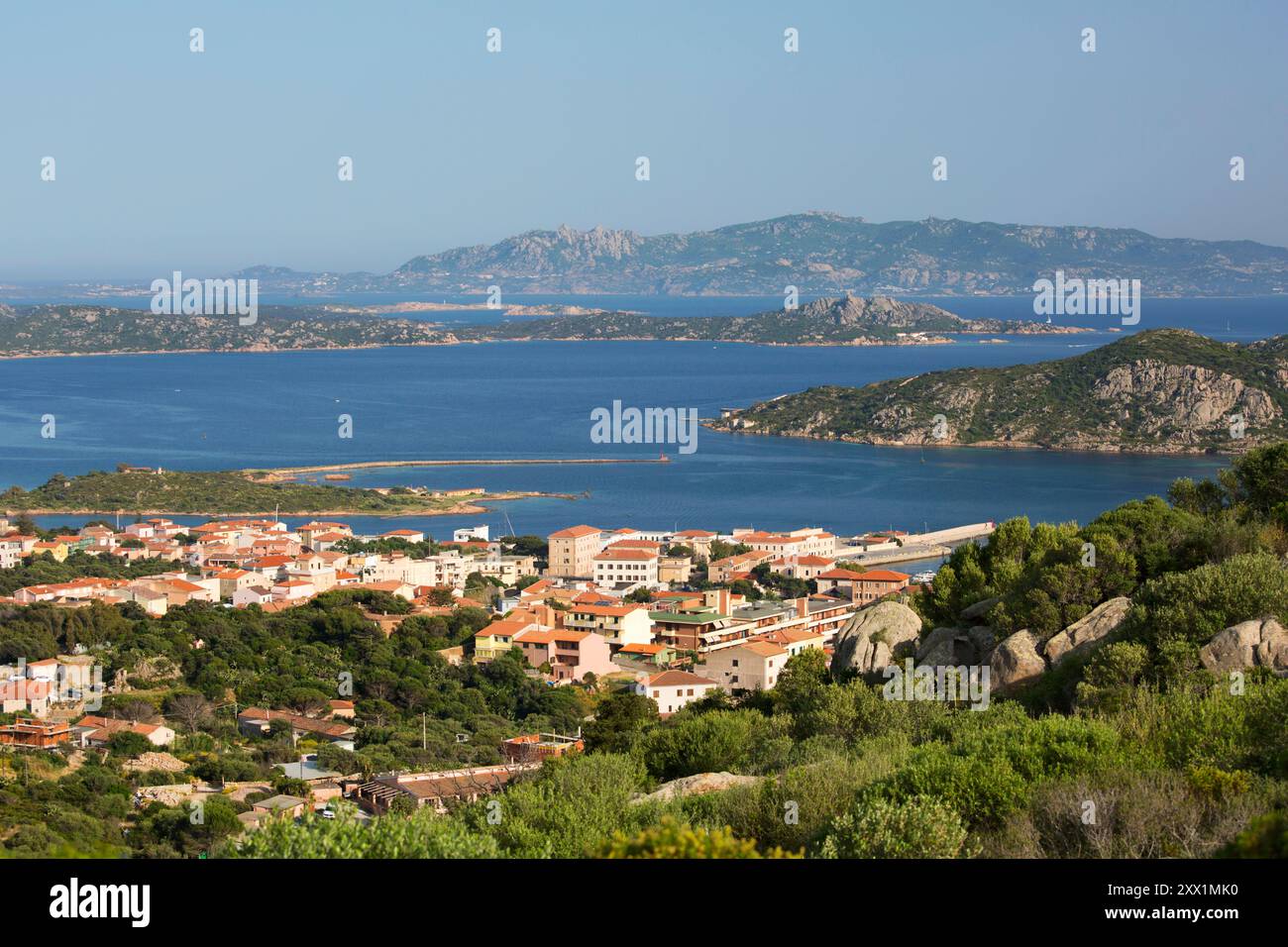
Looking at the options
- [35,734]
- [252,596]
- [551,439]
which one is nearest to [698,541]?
[252,596]

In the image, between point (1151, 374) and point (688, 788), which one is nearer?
point (688, 788)

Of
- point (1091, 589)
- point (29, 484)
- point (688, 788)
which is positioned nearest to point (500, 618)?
point (1091, 589)

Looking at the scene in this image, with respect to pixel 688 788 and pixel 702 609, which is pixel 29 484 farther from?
pixel 688 788

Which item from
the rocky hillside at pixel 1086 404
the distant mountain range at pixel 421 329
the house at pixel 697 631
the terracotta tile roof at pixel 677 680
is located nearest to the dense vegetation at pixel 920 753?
the terracotta tile roof at pixel 677 680

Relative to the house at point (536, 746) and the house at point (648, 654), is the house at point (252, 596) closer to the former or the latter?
the house at point (648, 654)

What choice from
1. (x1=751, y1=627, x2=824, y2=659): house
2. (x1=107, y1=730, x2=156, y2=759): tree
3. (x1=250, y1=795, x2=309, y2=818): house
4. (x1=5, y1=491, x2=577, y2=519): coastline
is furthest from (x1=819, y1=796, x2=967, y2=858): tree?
(x1=5, y1=491, x2=577, y2=519): coastline
